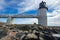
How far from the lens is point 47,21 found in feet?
129

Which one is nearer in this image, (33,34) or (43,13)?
(33,34)

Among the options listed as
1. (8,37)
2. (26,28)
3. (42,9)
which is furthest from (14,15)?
(8,37)

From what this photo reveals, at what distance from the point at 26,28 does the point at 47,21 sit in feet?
39.3

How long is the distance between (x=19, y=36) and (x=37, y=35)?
11.5 ft

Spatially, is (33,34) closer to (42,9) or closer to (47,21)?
(47,21)

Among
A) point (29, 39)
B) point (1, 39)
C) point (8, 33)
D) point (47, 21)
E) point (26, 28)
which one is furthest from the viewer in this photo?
point (47, 21)

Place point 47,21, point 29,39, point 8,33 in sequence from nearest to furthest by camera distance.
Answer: point 29,39 → point 8,33 → point 47,21

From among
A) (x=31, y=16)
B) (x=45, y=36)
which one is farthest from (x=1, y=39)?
(x=31, y=16)

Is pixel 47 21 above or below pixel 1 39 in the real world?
above

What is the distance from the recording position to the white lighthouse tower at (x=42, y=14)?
39188 millimetres

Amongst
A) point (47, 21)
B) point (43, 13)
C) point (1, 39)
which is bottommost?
point (1, 39)

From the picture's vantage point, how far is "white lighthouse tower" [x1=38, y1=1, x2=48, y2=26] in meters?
39.2

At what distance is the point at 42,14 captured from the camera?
4022 cm

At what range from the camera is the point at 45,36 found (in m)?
24.1
